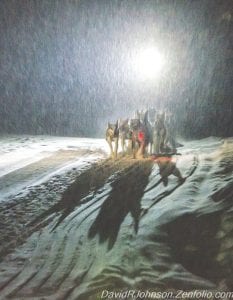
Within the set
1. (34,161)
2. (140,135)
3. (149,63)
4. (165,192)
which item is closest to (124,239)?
(165,192)

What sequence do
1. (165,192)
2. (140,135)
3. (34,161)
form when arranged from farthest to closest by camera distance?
(34,161)
(140,135)
(165,192)

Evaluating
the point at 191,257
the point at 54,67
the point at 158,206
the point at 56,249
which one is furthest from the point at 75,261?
the point at 54,67

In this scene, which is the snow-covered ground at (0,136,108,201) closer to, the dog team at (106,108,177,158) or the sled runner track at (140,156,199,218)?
the dog team at (106,108,177,158)

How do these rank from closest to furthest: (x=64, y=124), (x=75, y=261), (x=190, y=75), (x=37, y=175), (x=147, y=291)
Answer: (x=147, y=291) < (x=75, y=261) < (x=37, y=175) < (x=190, y=75) < (x=64, y=124)

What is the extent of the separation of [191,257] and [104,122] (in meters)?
17.4

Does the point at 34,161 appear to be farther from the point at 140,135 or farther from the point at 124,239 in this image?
the point at 124,239

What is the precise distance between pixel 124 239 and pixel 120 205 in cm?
140

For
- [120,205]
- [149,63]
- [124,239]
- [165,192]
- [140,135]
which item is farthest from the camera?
[149,63]

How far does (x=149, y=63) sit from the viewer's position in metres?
23.0

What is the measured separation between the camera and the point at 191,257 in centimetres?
567

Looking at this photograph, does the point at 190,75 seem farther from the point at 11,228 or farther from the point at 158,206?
the point at 11,228

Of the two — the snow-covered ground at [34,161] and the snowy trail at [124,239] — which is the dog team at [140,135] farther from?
the snowy trail at [124,239]

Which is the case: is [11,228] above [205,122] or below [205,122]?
below

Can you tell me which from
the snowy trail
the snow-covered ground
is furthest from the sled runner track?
the snow-covered ground
